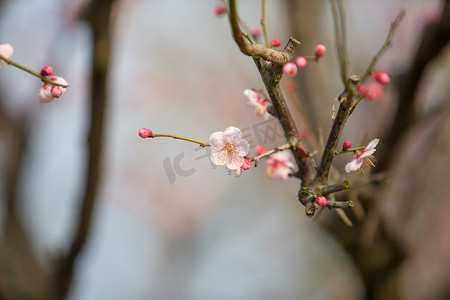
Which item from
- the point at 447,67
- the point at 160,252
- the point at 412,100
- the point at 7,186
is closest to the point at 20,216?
the point at 7,186

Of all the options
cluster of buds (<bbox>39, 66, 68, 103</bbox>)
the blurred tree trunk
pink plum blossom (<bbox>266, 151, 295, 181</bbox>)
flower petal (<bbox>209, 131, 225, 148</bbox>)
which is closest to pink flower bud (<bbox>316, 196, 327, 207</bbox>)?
flower petal (<bbox>209, 131, 225, 148</bbox>)

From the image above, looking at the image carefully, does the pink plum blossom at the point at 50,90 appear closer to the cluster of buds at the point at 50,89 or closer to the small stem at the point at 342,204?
the cluster of buds at the point at 50,89

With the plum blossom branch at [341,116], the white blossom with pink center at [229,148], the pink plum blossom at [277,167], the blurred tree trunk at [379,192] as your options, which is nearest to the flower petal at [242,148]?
the white blossom with pink center at [229,148]

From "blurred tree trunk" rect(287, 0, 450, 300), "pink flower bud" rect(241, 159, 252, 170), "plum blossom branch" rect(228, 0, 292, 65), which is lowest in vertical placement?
"blurred tree trunk" rect(287, 0, 450, 300)

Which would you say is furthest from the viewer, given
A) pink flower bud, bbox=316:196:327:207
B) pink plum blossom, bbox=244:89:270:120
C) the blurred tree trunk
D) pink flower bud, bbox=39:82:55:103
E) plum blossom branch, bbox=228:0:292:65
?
the blurred tree trunk

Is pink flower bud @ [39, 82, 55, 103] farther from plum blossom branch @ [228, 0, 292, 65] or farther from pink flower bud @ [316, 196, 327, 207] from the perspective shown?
pink flower bud @ [316, 196, 327, 207]

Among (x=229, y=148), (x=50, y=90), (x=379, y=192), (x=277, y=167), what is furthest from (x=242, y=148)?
(x=379, y=192)

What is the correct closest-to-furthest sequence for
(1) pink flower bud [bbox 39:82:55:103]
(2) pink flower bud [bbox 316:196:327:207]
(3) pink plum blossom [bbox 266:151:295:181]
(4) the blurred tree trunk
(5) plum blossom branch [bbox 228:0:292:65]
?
(5) plum blossom branch [bbox 228:0:292:65]
(2) pink flower bud [bbox 316:196:327:207]
(1) pink flower bud [bbox 39:82:55:103]
(3) pink plum blossom [bbox 266:151:295:181]
(4) the blurred tree trunk
